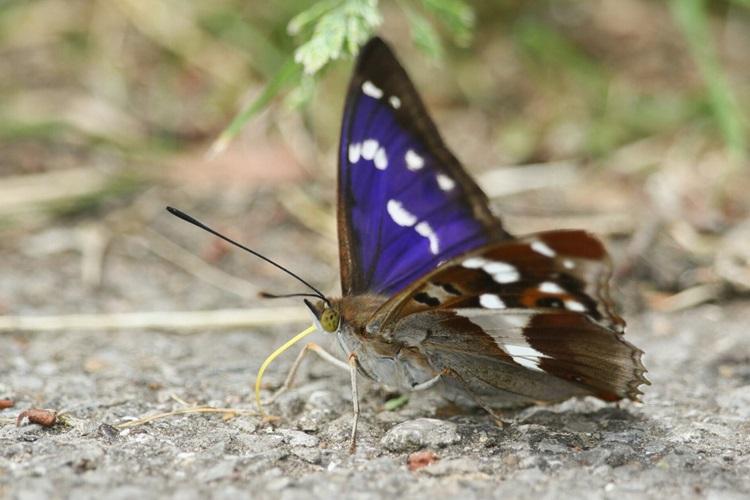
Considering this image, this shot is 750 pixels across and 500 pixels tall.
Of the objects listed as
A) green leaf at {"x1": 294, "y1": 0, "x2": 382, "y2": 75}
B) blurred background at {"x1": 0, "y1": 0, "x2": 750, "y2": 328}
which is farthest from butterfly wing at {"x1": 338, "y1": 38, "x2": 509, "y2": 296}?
blurred background at {"x1": 0, "y1": 0, "x2": 750, "y2": 328}

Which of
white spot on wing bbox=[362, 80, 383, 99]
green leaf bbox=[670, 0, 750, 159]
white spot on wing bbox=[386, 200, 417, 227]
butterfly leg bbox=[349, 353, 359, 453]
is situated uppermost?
green leaf bbox=[670, 0, 750, 159]

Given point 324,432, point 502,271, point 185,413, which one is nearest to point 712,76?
point 502,271

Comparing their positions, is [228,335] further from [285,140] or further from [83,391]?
[285,140]

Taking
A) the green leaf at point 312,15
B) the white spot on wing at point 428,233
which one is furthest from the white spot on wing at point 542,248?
the green leaf at point 312,15

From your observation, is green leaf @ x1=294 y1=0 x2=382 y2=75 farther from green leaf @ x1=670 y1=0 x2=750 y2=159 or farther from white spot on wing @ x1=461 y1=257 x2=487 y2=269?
green leaf @ x1=670 y1=0 x2=750 y2=159

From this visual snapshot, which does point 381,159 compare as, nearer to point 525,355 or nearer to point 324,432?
point 525,355

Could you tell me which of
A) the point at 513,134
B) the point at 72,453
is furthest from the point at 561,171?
the point at 72,453
